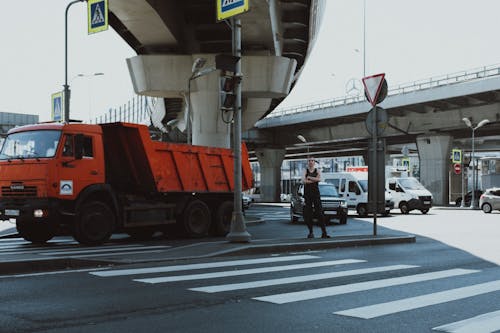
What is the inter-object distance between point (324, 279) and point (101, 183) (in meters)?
7.66

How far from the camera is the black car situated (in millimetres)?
25375

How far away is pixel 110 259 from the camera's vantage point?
402 inches

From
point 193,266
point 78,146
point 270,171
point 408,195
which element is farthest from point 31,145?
point 270,171

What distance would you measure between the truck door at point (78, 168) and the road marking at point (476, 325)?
10117 millimetres

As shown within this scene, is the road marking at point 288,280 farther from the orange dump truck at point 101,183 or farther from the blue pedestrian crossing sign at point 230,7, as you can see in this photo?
the orange dump truck at point 101,183

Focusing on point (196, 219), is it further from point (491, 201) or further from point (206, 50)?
point (491, 201)

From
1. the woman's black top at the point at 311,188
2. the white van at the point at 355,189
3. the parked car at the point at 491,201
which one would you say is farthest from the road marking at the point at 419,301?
the parked car at the point at 491,201

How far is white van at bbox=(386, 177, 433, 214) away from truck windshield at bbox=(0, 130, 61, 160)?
82.7ft

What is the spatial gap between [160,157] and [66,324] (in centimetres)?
1091

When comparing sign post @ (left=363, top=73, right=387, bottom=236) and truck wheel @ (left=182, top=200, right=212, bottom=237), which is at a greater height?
sign post @ (left=363, top=73, right=387, bottom=236)

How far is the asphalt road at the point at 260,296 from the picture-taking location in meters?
5.93

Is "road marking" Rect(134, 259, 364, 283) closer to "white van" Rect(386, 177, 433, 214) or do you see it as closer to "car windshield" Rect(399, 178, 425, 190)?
"white van" Rect(386, 177, 433, 214)

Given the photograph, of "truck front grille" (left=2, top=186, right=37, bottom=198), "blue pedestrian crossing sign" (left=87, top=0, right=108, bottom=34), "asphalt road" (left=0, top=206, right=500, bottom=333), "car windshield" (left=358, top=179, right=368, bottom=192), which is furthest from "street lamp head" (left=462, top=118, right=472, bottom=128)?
"truck front grille" (left=2, top=186, right=37, bottom=198)

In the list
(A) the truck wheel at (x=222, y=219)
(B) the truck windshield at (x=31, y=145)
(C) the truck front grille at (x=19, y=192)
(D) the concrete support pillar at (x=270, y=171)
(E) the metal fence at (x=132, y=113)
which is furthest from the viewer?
(E) the metal fence at (x=132, y=113)
